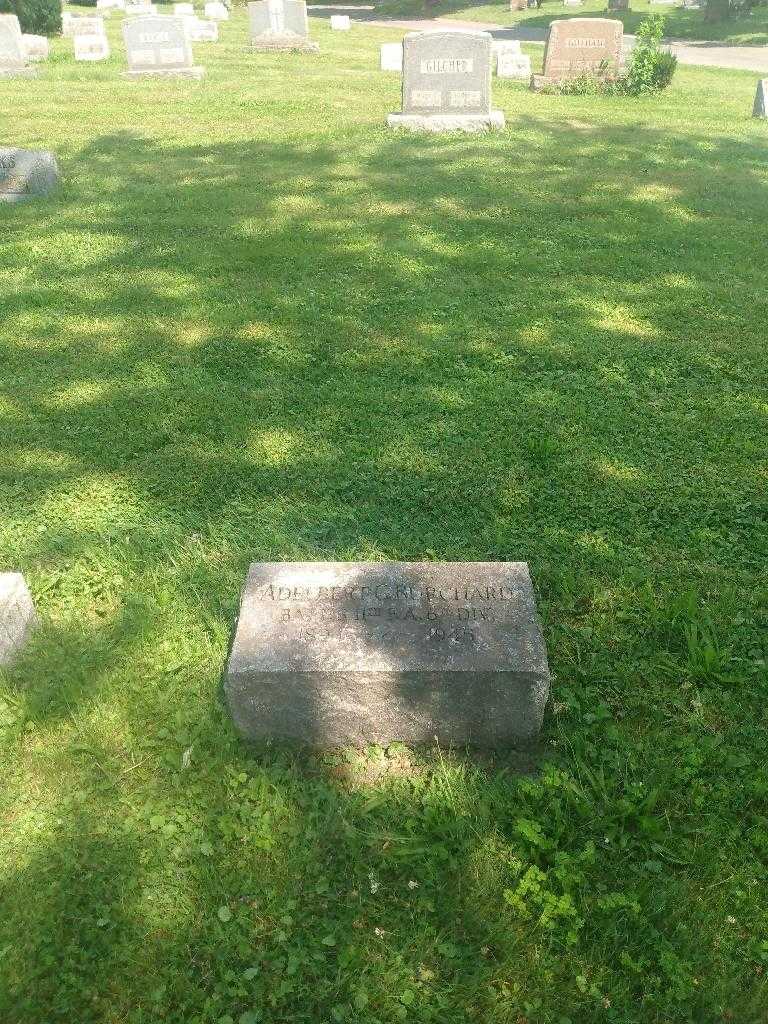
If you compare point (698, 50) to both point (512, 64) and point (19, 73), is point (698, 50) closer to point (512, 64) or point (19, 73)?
point (512, 64)

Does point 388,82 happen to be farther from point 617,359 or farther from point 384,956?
point 384,956

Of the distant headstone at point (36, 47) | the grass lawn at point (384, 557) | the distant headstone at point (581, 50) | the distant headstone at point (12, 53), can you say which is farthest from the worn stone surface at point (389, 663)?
the distant headstone at point (36, 47)

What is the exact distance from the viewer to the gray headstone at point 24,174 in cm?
888

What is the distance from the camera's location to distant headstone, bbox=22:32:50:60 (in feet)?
60.4

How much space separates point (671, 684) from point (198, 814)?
1917 mm

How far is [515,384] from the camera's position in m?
5.21

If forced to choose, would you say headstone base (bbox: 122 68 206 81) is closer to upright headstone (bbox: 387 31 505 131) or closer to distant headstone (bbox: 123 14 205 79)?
distant headstone (bbox: 123 14 205 79)

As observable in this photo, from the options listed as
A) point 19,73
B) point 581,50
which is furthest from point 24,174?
point 581,50

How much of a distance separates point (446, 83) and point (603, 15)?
2346 centimetres

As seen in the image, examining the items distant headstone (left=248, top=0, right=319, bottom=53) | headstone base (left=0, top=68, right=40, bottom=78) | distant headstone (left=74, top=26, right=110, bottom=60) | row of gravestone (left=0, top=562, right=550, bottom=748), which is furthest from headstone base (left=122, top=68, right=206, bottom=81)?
row of gravestone (left=0, top=562, right=550, bottom=748)

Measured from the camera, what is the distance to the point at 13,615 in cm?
314

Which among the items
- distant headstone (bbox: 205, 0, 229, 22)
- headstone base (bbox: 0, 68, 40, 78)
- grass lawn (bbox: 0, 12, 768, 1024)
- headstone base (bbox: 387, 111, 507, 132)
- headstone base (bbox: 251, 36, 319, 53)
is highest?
distant headstone (bbox: 205, 0, 229, 22)

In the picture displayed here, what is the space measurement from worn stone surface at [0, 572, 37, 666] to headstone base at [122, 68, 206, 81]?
16.5m

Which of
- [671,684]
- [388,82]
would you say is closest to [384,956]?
[671,684]
